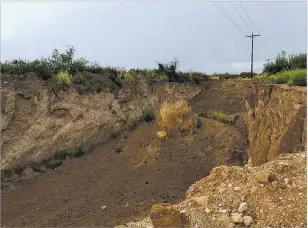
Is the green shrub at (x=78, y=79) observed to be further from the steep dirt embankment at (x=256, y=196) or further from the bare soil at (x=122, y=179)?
the steep dirt embankment at (x=256, y=196)

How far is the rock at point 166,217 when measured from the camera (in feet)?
16.5

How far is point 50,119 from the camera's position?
51.1 feet

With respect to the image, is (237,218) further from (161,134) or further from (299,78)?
(161,134)

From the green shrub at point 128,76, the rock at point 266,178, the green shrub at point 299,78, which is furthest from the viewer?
the green shrub at point 128,76

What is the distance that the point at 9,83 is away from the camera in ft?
48.1

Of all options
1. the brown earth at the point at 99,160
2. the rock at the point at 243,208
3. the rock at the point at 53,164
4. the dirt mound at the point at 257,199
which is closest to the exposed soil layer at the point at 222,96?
the brown earth at the point at 99,160

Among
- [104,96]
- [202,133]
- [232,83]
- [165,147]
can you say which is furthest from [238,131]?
[232,83]

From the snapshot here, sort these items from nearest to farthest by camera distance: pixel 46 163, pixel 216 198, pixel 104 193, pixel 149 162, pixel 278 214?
pixel 278 214
pixel 216 198
pixel 104 193
pixel 149 162
pixel 46 163

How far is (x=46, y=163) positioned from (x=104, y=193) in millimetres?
3600

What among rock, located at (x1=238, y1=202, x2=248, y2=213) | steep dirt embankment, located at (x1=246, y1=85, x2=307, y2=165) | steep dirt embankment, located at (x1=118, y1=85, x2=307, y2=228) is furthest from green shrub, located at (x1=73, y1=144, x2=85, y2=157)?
rock, located at (x1=238, y1=202, x2=248, y2=213)

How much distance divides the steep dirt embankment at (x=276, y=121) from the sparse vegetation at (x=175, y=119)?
19.9 feet

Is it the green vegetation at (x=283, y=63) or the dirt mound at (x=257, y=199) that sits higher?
the green vegetation at (x=283, y=63)

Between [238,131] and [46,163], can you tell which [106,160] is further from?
[238,131]

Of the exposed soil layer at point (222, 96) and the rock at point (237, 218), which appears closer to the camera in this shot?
the rock at point (237, 218)
